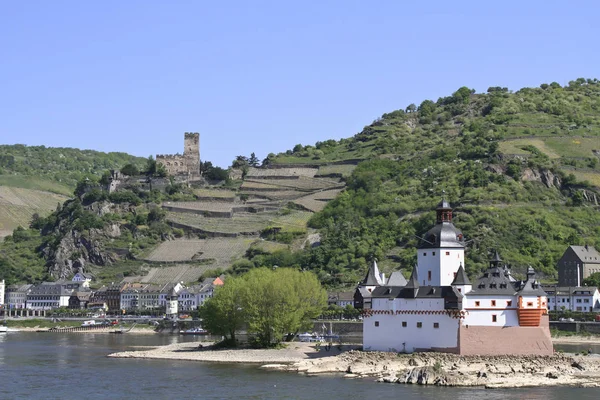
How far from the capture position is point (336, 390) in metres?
65.7

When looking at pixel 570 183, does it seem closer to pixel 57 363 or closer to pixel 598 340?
pixel 598 340

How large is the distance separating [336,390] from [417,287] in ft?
48.6

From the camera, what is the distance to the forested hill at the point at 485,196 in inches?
5389

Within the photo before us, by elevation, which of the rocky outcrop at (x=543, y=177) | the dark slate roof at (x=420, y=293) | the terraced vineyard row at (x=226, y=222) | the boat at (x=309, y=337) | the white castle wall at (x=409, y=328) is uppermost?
the rocky outcrop at (x=543, y=177)

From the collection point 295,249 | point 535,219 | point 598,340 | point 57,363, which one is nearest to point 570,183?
point 535,219

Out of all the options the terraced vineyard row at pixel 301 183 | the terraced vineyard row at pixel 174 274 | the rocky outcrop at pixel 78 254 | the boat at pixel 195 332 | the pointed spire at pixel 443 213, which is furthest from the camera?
the terraced vineyard row at pixel 301 183

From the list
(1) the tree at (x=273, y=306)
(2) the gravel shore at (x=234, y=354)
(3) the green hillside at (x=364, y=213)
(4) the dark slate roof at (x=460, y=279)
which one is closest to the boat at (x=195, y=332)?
(3) the green hillside at (x=364, y=213)

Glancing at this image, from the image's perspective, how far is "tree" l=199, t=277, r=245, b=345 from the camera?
9075 cm

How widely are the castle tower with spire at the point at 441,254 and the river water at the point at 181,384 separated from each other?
1320 centimetres

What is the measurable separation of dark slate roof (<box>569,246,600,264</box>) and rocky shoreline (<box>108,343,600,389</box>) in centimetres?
5052

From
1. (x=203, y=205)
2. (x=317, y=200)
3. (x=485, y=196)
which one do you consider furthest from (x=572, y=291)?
(x=203, y=205)

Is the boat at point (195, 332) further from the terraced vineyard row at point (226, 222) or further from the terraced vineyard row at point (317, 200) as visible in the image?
the terraced vineyard row at point (317, 200)

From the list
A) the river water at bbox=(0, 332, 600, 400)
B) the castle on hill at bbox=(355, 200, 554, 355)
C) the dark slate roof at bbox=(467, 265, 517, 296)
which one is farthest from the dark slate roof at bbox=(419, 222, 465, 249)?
the river water at bbox=(0, 332, 600, 400)

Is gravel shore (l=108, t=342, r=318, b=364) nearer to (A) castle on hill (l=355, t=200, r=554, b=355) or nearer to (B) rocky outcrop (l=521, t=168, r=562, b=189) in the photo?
(A) castle on hill (l=355, t=200, r=554, b=355)
